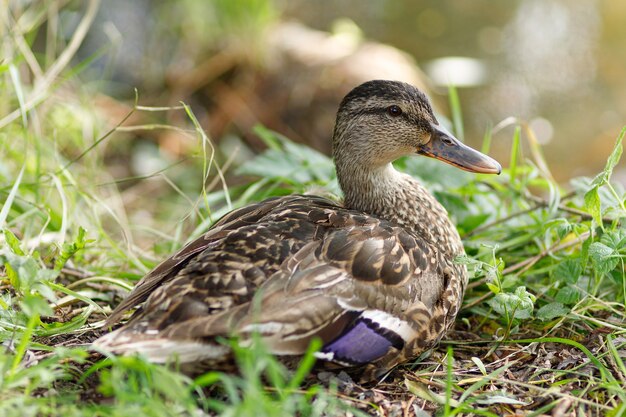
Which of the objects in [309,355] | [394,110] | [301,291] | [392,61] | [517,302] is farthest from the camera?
[392,61]

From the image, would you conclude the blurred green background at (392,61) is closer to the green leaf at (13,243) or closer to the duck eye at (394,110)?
the duck eye at (394,110)

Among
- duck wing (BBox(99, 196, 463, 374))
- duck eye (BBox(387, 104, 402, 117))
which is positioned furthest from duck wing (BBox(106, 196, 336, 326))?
duck eye (BBox(387, 104, 402, 117))

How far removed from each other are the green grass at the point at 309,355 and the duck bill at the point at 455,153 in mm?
356

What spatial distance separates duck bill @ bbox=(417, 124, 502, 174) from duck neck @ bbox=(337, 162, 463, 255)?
211mm

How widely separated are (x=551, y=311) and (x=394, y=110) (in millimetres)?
1120

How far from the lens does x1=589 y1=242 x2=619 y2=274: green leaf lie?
10.3 ft

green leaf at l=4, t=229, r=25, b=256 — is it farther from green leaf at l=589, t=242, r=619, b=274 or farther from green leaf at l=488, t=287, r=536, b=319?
green leaf at l=589, t=242, r=619, b=274

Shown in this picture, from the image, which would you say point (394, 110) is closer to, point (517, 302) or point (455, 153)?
point (455, 153)

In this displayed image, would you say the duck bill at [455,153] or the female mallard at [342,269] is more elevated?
the duck bill at [455,153]

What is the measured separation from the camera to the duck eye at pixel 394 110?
348 cm

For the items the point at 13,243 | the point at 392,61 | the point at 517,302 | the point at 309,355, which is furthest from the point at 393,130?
the point at 392,61

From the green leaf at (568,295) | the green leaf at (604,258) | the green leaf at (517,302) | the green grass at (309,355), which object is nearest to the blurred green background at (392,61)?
the green grass at (309,355)

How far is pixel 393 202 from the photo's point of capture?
11.8 feet

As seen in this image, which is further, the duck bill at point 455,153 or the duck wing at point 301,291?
the duck bill at point 455,153
